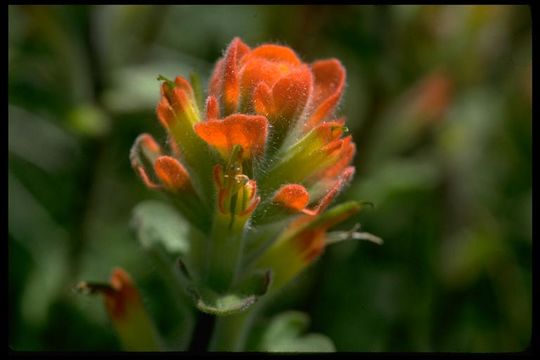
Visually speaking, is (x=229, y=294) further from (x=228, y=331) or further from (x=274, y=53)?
(x=274, y=53)

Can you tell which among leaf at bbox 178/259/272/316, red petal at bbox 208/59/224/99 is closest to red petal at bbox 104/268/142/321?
leaf at bbox 178/259/272/316

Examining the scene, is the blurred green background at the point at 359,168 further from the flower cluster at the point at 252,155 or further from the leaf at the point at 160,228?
the flower cluster at the point at 252,155

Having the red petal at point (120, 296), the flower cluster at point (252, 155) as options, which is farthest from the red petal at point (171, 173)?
the red petal at point (120, 296)

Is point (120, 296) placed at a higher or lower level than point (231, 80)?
lower

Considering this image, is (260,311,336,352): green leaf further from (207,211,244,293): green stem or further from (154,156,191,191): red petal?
(154,156,191,191): red petal

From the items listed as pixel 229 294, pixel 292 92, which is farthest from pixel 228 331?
pixel 292 92

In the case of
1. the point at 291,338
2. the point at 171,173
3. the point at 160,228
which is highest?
the point at 171,173
